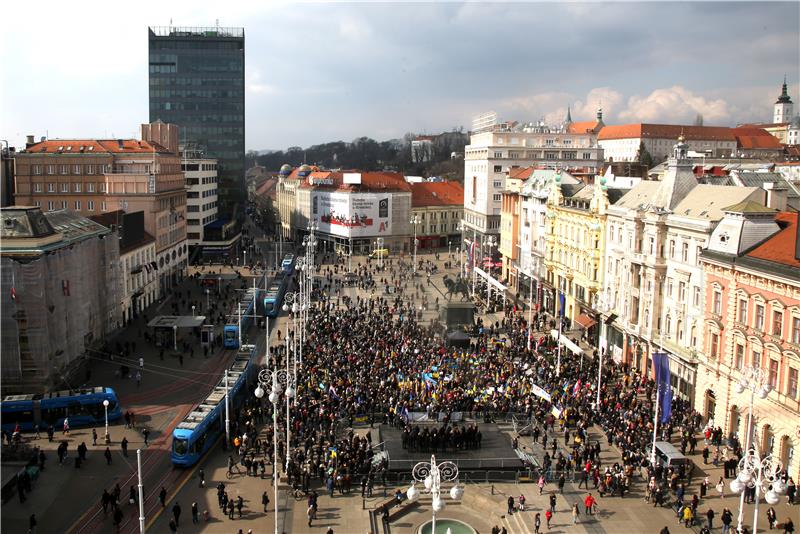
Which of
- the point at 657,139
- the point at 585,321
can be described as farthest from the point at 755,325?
the point at 657,139

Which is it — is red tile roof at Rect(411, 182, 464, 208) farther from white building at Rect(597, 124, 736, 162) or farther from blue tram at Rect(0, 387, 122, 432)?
blue tram at Rect(0, 387, 122, 432)

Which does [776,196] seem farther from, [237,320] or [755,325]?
[237,320]

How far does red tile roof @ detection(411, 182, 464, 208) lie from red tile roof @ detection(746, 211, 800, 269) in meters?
81.0

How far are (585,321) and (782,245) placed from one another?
22910 mm

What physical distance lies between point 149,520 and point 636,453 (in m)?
20.7

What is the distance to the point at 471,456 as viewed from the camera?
31.5 metres

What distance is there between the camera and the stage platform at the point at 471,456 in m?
30.6

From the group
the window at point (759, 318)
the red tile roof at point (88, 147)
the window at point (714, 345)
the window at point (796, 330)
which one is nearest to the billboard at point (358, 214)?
the red tile roof at point (88, 147)

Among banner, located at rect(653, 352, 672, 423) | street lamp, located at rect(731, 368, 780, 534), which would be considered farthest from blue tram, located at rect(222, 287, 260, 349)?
street lamp, located at rect(731, 368, 780, 534)

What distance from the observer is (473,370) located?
141 ft

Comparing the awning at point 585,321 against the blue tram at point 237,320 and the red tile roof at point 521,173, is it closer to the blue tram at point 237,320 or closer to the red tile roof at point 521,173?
the red tile roof at point 521,173

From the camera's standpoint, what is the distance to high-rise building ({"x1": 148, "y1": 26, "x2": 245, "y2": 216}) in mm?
122188

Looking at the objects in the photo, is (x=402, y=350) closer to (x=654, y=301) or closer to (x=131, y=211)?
(x=654, y=301)

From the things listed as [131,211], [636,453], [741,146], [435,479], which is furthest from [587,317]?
[741,146]
